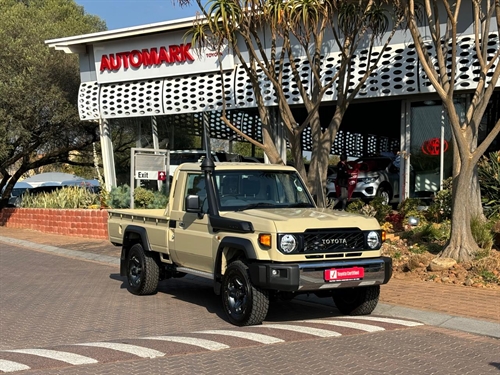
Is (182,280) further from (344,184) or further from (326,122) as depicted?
(326,122)

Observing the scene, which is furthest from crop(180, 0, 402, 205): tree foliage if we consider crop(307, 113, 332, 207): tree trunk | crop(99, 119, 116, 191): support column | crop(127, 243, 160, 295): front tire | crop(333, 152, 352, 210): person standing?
crop(99, 119, 116, 191): support column

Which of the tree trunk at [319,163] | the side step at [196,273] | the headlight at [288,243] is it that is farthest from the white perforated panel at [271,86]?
the headlight at [288,243]

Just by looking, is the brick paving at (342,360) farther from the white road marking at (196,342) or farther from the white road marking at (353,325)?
the white road marking at (353,325)

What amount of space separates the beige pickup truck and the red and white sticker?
0.01 meters

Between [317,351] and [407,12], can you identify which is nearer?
[317,351]

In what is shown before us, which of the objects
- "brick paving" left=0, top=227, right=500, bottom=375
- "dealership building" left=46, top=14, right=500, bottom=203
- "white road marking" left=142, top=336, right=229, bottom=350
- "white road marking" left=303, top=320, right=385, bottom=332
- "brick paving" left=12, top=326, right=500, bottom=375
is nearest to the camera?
"brick paving" left=12, top=326, right=500, bottom=375

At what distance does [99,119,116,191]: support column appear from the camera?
2355 cm

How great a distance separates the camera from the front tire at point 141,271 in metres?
10.4

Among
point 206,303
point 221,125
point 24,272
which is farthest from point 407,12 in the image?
point 221,125

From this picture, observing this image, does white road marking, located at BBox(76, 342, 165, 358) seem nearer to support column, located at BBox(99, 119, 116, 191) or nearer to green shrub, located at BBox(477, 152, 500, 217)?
green shrub, located at BBox(477, 152, 500, 217)

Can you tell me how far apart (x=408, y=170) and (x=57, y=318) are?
11309mm

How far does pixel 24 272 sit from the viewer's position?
13844 mm

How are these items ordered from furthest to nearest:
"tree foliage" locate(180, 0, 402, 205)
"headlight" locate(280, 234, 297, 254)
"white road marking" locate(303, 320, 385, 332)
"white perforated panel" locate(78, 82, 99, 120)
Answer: "white perforated panel" locate(78, 82, 99, 120) < "tree foliage" locate(180, 0, 402, 205) < "white road marking" locate(303, 320, 385, 332) < "headlight" locate(280, 234, 297, 254)

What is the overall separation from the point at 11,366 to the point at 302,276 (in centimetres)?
318
